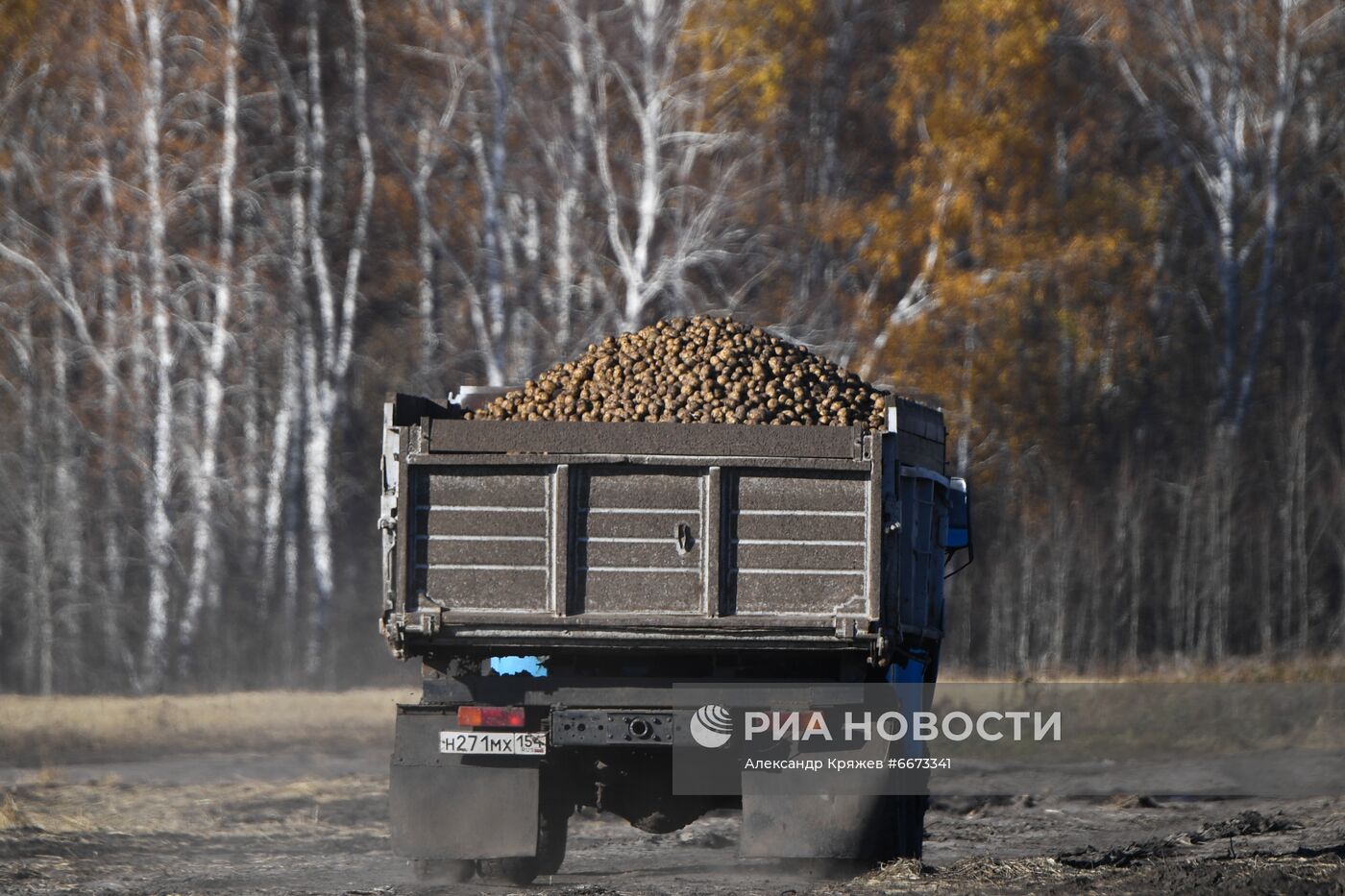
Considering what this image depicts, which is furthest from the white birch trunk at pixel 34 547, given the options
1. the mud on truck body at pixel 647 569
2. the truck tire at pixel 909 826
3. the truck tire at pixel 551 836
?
the mud on truck body at pixel 647 569

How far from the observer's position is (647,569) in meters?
8.93

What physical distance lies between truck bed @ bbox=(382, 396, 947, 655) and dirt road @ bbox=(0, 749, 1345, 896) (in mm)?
1339

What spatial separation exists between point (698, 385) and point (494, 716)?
1.89 metres

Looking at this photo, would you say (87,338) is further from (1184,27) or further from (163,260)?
(1184,27)

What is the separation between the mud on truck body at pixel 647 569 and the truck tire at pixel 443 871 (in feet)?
2.40

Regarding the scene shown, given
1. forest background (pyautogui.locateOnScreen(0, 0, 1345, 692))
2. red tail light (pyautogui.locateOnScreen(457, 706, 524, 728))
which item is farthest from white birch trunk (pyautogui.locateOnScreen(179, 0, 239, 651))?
red tail light (pyautogui.locateOnScreen(457, 706, 524, 728))

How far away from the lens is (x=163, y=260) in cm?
2620

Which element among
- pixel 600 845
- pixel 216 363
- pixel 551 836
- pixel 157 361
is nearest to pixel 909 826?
pixel 551 836

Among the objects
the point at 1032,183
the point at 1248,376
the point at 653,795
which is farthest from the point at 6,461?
the point at 653,795

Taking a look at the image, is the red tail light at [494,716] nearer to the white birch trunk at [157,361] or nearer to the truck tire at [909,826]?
the truck tire at [909,826]

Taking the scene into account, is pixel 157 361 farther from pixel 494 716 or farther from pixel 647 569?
pixel 647 569

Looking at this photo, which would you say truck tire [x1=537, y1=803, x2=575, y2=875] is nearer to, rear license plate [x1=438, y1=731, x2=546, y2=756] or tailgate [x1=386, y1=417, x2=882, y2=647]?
rear license plate [x1=438, y1=731, x2=546, y2=756]

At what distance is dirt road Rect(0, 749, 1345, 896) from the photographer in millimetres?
9477

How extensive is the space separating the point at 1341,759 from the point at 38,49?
19.4 m
